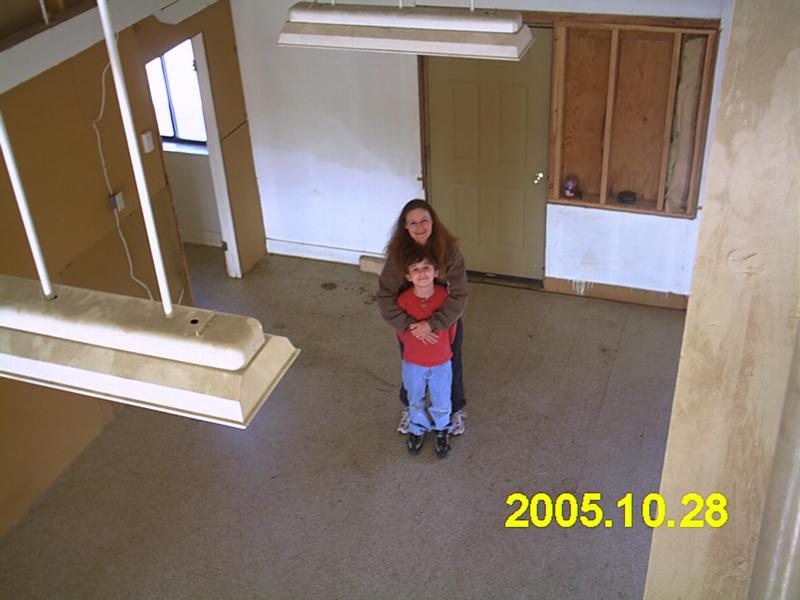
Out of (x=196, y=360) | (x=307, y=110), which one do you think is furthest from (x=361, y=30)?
(x=307, y=110)

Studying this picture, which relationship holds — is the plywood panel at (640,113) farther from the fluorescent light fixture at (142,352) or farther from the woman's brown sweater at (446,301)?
the fluorescent light fixture at (142,352)

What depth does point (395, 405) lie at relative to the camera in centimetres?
550

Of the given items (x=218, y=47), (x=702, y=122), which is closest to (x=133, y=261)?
(x=218, y=47)

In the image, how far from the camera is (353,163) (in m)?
6.57

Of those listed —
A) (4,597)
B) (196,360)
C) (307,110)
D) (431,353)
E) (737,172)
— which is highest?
(737,172)

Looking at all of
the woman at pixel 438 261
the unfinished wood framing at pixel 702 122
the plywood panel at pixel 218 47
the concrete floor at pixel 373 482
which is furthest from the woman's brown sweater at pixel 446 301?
the plywood panel at pixel 218 47

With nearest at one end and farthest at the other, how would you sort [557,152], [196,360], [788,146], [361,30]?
1. [788,146]
2. [196,360]
3. [361,30]
4. [557,152]

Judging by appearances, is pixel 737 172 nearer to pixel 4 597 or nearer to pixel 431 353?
pixel 431 353

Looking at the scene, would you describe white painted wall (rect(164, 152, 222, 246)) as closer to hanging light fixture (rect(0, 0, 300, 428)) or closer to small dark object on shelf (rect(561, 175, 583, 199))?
small dark object on shelf (rect(561, 175, 583, 199))

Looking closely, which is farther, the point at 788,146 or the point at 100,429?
the point at 100,429

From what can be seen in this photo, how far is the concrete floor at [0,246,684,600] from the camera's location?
174 inches

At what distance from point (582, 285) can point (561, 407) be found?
130 centimetres

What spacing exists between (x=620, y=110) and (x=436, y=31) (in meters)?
2.62

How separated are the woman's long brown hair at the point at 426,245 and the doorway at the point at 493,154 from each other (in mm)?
1795
